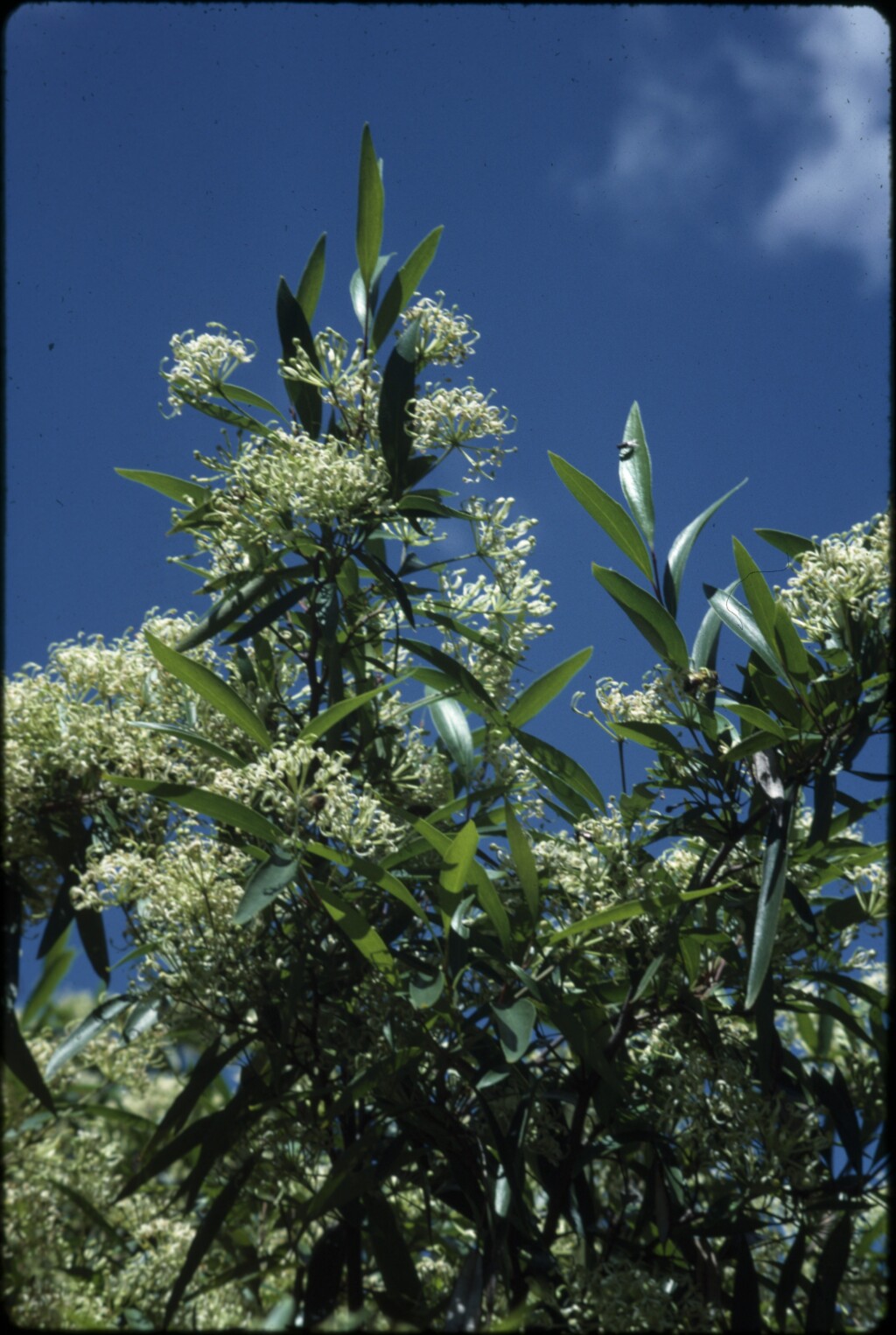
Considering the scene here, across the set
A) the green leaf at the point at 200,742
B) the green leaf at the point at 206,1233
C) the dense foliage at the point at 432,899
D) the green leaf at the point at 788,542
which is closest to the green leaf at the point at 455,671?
the dense foliage at the point at 432,899

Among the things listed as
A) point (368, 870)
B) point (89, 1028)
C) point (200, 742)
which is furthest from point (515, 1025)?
point (89, 1028)

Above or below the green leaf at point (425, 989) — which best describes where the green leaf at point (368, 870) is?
above

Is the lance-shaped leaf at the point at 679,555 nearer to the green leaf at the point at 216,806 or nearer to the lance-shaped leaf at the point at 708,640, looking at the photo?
the lance-shaped leaf at the point at 708,640

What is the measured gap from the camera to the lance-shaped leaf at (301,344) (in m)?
1.65

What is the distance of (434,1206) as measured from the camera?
2.00 meters

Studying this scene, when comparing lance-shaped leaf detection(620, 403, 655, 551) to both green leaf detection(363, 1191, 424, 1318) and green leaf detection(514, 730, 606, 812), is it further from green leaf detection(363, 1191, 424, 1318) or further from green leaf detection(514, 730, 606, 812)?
green leaf detection(363, 1191, 424, 1318)

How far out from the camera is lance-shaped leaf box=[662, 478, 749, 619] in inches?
59.7

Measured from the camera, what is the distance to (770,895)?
1.23m

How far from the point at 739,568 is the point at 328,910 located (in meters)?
0.61

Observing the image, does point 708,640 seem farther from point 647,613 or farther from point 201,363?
point 201,363

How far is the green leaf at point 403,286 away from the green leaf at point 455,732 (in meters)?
0.50

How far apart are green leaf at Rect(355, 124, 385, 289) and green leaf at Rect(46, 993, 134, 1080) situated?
104cm

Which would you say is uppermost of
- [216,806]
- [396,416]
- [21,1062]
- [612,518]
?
[396,416]

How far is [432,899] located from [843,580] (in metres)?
0.63
